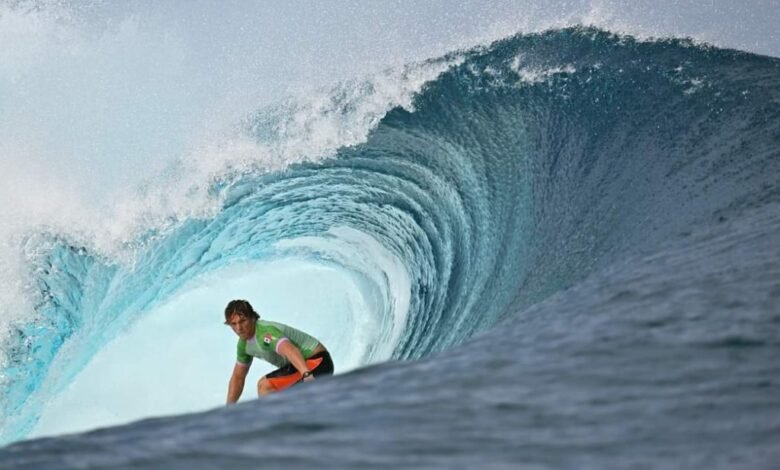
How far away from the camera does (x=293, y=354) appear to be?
5.79 meters

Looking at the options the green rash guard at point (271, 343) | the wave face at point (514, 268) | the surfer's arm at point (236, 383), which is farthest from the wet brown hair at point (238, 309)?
the wave face at point (514, 268)

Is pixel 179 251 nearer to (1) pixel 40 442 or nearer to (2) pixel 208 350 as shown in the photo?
(2) pixel 208 350

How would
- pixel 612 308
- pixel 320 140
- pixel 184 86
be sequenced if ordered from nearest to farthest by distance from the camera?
pixel 612 308 < pixel 320 140 < pixel 184 86

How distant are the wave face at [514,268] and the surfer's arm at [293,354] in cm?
115

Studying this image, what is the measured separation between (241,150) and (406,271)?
80.2 inches

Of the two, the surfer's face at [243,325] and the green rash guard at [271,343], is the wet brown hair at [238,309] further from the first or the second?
the green rash guard at [271,343]

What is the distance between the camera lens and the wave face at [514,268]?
2094 mm

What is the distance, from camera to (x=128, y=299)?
9.49m

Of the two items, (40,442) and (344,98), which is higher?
(344,98)

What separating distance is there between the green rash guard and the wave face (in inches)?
42.0

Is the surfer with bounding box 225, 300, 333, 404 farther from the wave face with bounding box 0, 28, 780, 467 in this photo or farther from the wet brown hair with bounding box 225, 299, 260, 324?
the wave face with bounding box 0, 28, 780, 467

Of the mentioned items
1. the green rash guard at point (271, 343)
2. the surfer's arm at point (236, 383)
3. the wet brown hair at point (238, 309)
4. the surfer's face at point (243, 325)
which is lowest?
the surfer's arm at point (236, 383)

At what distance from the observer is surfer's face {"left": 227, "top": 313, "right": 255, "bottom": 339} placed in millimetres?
5758

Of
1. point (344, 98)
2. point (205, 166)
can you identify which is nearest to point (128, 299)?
point (205, 166)
